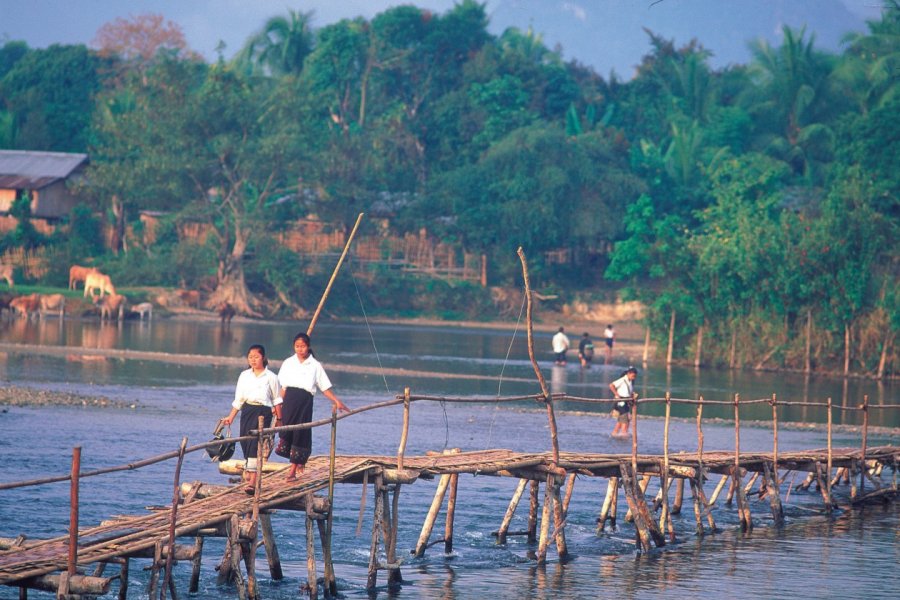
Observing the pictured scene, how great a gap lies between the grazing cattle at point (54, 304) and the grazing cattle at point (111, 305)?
128 cm

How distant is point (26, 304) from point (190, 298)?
7600 mm

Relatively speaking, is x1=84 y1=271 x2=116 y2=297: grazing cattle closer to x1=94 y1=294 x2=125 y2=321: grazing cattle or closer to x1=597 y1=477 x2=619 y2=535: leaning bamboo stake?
x1=94 y1=294 x2=125 y2=321: grazing cattle

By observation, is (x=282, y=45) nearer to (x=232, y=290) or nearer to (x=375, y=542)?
(x=232, y=290)

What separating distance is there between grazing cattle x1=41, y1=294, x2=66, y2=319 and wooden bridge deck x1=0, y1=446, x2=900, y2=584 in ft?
112

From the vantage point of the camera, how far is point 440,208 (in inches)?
2212

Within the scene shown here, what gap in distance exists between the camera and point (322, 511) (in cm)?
1233

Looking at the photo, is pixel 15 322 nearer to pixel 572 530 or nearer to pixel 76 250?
pixel 76 250

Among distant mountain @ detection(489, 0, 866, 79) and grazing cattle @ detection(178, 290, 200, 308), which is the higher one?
distant mountain @ detection(489, 0, 866, 79)

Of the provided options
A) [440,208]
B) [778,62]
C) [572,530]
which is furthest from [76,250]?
[572,530]

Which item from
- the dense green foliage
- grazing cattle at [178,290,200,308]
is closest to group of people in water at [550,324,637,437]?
the dense green foliage

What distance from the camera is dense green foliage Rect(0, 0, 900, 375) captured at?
1633 inches

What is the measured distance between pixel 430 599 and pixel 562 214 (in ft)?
138

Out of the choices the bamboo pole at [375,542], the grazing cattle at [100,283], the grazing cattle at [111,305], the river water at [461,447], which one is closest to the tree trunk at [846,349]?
the river water at [461,447]

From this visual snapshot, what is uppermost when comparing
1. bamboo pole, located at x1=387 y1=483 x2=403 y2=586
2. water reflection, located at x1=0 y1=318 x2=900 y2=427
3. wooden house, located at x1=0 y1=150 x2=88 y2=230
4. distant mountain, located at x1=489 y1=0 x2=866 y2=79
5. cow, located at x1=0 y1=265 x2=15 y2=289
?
distant mountain, located at x1=489 y1=0 x2=866 y2=79
